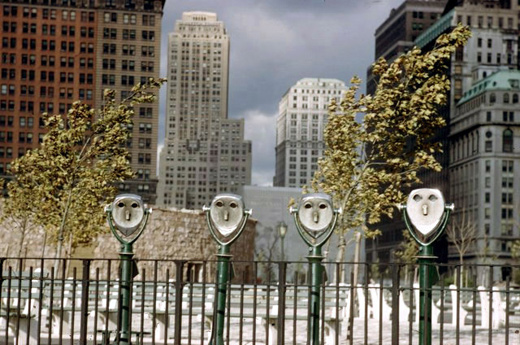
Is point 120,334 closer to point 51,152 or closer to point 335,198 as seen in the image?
point 335,198

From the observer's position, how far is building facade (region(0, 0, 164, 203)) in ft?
455

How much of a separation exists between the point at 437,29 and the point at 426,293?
138524mm

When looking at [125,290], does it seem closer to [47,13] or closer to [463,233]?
[463,233]

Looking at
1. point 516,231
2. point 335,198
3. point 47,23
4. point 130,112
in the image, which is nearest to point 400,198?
point 335,198

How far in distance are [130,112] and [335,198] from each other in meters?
6.03

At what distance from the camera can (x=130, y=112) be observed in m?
26.1

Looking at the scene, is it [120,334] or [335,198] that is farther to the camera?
[335,198]

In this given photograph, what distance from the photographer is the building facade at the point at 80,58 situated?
13875cm

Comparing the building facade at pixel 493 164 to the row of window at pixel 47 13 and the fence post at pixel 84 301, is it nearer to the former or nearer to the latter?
the row of window at pixel 47 13

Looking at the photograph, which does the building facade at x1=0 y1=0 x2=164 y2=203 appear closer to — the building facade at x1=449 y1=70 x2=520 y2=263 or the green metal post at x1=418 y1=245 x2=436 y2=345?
the building facade at x1=449 y1=70 x2=520 y2=263

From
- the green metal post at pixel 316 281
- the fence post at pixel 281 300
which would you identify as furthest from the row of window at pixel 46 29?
the fence post at pixel 281 300

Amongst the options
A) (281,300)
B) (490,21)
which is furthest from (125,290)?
(490,21)

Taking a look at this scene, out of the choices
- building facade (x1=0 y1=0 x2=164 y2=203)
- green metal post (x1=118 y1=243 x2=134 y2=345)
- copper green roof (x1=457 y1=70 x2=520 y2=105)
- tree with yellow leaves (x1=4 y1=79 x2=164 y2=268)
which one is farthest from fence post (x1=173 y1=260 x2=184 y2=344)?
building facade (x1=0 y1=0 x2=164 y2=203)

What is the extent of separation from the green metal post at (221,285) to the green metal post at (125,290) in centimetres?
120
